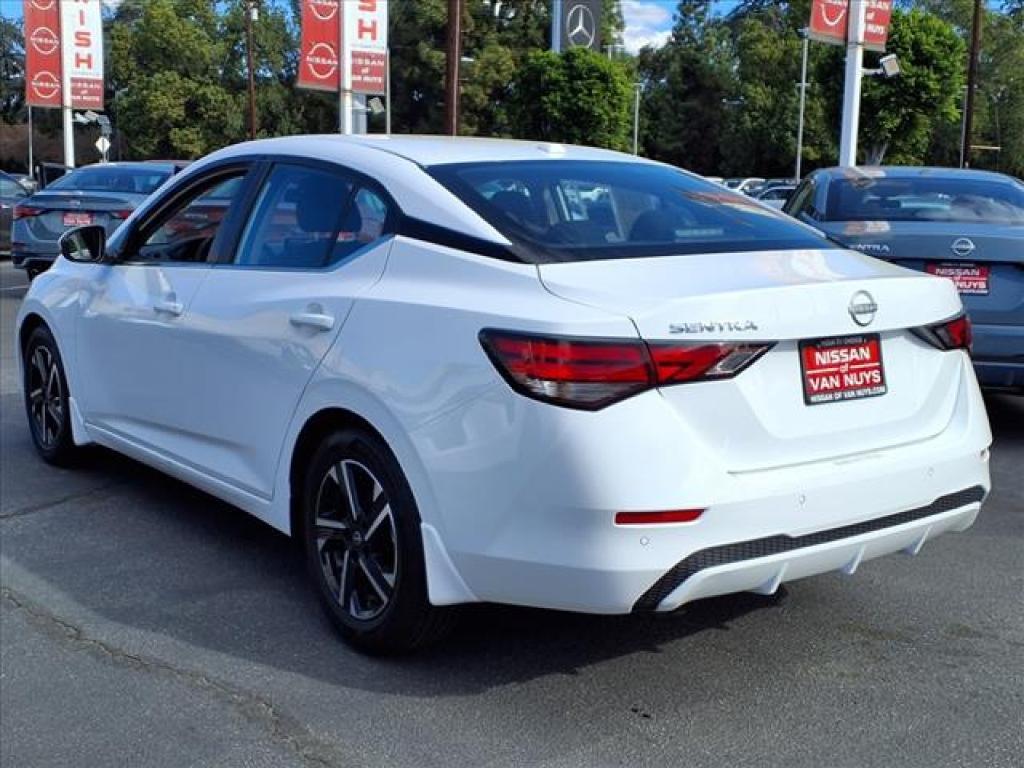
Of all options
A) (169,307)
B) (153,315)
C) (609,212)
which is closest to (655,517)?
(609,212)

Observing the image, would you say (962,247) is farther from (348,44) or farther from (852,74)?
(348,44)

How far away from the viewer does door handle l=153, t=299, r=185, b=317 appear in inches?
174

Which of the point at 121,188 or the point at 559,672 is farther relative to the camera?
the point at 121,188

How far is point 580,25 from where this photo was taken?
1342 inches

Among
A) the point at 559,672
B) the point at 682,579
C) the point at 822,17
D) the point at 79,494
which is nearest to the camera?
the point at 682,579

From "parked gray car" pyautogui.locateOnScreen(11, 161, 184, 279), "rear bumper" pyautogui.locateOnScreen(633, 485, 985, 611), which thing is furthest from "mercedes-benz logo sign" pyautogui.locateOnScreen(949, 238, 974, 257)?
"parked gray car" pyautogui.locateOnScreen(11, 161, 184, 279)

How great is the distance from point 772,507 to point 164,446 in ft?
8.61

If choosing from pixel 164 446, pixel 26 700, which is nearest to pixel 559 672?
pixel 26 700

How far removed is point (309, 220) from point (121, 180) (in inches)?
400

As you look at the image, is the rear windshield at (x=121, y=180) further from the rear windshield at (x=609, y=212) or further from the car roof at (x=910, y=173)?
the rear windshield at (x=609, y=212)

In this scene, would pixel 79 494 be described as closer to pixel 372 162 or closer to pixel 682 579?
pixel 372 162

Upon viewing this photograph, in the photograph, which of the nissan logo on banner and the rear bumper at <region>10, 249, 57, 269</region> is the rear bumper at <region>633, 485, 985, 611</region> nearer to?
the rear bumper at <region>10, 249, 57, 269</region>

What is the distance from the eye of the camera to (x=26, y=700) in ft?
11.1

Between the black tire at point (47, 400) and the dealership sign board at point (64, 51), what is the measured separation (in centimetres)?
2655
